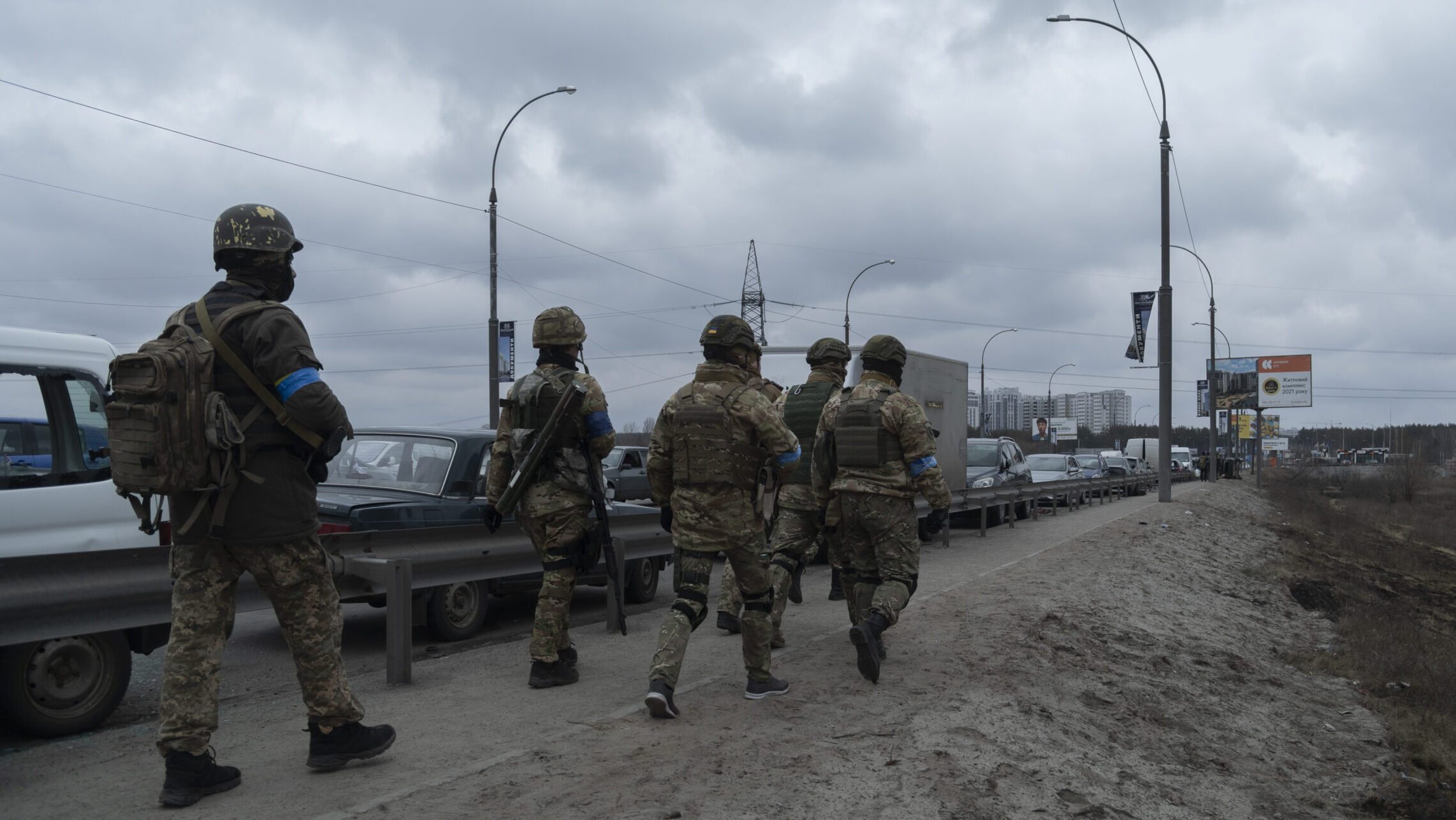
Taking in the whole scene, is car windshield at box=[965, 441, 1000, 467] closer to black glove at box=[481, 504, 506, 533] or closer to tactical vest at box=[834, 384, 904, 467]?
tactical vest at box=[834, 384, 904, 467]

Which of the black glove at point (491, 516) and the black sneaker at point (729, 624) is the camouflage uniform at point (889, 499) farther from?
the black glove at point (491, 516)

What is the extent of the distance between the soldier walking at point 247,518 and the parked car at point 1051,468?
2287 cm

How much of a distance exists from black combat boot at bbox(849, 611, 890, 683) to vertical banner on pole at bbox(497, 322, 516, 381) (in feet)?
58.0

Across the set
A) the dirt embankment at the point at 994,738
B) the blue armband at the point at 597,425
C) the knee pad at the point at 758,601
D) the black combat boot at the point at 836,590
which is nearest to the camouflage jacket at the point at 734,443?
the knee pad at the point at 758,601

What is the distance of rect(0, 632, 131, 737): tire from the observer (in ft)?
15.0

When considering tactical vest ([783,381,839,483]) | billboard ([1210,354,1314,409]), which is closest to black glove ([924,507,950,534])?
tactical vest ([783,381,839,483])

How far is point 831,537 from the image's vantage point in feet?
21.9

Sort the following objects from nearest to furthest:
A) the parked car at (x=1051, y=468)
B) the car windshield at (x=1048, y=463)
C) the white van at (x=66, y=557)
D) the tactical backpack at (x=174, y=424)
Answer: the tactical backpack at (x=174, y=424)
the white van at (x=66, y=557)
the parked car at (x=1051, y=468)
the car windshield at (x=1048, y=463)

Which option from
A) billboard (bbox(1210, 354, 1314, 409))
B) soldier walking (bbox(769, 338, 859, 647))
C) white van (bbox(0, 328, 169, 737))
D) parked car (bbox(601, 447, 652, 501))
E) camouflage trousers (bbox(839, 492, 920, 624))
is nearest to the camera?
white van (bbox(0, 328, 169, 737))

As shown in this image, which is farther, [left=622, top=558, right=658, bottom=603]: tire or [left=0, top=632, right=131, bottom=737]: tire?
[left=622, top=558, right=658, bottom=603]: tire

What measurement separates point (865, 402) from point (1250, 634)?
19.8 feet

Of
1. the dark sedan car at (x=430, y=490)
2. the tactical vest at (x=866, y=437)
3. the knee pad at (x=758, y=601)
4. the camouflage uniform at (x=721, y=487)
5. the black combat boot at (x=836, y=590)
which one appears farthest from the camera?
Result: the black combat boot at (x=836, y=590)

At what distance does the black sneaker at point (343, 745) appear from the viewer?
3994 mm

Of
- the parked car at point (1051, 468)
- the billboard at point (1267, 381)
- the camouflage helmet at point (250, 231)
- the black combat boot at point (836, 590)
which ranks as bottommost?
the black combat boot at point (836, 590)
